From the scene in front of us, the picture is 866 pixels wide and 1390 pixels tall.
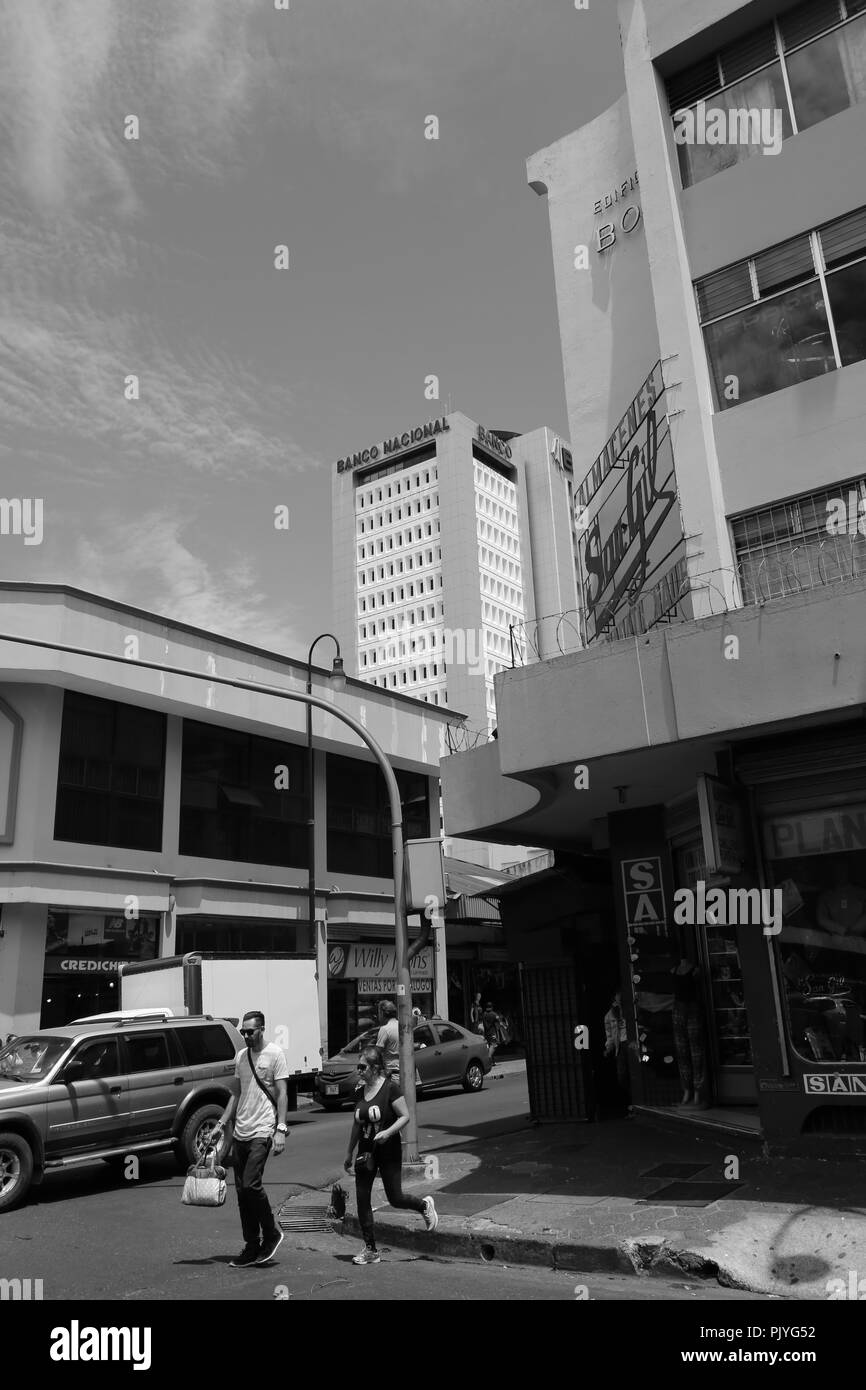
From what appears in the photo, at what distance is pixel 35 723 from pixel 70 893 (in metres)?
3.91

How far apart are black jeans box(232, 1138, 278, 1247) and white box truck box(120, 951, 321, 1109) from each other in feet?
28.7

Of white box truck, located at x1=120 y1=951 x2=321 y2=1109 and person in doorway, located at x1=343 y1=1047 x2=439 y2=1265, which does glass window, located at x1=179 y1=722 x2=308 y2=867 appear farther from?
person in doorway, located at x1=343 y1=1047 x2=439 y2=1265

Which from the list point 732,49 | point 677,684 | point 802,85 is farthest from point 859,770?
point 732,49


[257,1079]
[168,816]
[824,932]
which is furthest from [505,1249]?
[168,816]

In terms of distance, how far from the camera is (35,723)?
23.4 meters

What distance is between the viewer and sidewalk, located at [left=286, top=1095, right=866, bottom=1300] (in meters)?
7.28

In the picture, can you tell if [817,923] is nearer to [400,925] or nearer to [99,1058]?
[400,925]

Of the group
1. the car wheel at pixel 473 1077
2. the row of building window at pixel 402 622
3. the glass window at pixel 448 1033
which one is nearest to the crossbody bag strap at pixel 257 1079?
the glass window at pixel 448 1033

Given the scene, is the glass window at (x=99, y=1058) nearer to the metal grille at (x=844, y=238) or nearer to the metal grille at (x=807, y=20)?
the metal grille at (x=844, y=238)

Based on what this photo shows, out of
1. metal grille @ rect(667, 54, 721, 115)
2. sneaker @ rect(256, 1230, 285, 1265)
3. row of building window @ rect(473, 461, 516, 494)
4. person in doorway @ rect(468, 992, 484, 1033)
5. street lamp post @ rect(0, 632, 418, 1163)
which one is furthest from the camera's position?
row of building window @ rect(473, 461, 516, 494)

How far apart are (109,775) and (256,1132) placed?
17816 mm

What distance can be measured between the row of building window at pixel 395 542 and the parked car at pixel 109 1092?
103 metres

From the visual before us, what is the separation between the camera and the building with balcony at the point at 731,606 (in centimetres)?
1009

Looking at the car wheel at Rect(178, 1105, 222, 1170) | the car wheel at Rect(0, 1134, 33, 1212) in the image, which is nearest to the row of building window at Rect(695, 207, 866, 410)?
the car wheel at Rect(178, 1105, 222, 1170)
